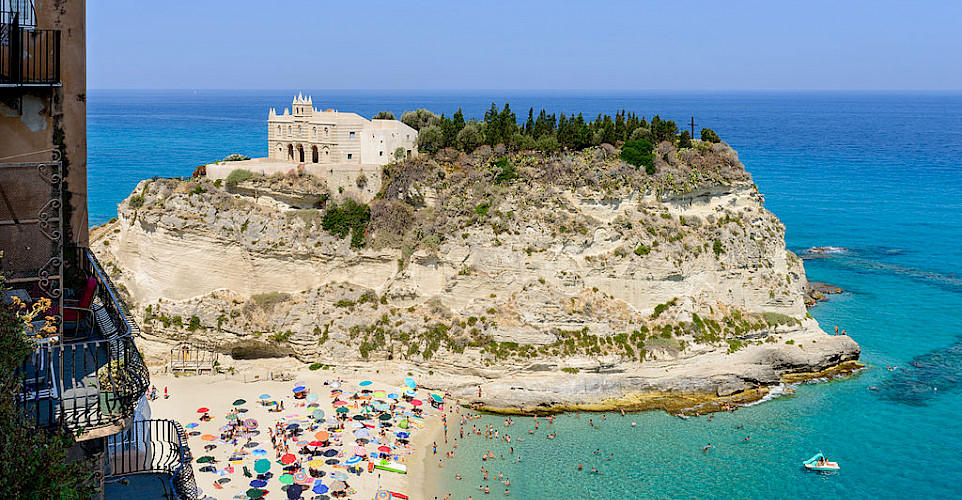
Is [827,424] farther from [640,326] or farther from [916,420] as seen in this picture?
[640,326]

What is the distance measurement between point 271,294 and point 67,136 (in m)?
37.9

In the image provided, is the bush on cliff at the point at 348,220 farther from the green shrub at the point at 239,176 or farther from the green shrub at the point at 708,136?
the green shrub at the point at 708,136

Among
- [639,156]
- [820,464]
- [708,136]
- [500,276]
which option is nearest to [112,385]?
[820,464]

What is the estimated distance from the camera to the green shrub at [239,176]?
49812mm

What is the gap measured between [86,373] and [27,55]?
400 cm

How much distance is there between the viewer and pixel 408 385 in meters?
43.2

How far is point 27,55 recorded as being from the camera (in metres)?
11.1

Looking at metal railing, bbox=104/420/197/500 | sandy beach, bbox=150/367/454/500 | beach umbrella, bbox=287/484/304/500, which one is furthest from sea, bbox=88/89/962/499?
metal railing, bbox=104/420/197/500

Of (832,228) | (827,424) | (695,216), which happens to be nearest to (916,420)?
(827,424)

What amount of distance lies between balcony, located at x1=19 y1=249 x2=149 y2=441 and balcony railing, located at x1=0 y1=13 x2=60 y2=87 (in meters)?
2.45

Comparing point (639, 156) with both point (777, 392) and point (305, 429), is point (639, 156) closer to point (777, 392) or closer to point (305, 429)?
point (777, 392)

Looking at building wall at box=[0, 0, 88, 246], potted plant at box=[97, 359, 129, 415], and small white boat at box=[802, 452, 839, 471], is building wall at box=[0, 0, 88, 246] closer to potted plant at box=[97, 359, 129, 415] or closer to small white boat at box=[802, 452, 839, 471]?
potted plant at box=[97, 359, 129, 415]

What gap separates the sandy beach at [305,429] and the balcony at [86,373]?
75.7 feet

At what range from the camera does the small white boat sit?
36188 mm
